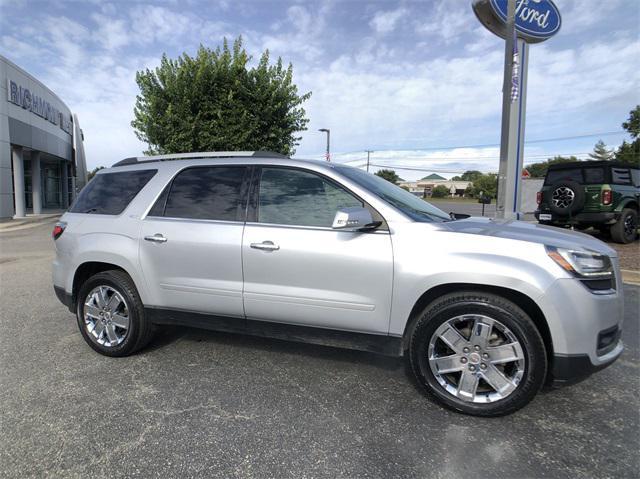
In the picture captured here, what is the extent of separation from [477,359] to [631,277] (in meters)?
5.64

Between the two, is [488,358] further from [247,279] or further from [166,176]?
[166,176]

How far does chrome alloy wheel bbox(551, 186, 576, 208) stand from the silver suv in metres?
7.42

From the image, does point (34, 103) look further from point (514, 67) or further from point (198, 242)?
point (198, 242)

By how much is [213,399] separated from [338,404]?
878 mm

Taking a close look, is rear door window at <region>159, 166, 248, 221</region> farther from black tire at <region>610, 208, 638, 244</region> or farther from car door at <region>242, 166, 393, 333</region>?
black tire at <region>610, 208, 638, 244</region>

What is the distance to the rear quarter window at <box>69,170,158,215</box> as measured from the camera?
3895 mm

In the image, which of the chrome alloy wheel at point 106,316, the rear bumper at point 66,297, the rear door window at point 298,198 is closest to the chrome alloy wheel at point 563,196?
the rear door window at point 298,198

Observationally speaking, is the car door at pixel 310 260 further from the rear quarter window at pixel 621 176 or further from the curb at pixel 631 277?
the rear quarter window at pixel 621 176

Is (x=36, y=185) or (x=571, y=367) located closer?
(x=571, y=367)

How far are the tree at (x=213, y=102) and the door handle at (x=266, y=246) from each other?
420 inches

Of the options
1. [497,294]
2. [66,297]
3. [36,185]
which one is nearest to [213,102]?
[66,297]

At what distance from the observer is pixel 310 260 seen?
305cm

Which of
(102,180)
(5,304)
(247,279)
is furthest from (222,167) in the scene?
(5,304)

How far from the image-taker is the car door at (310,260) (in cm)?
294
